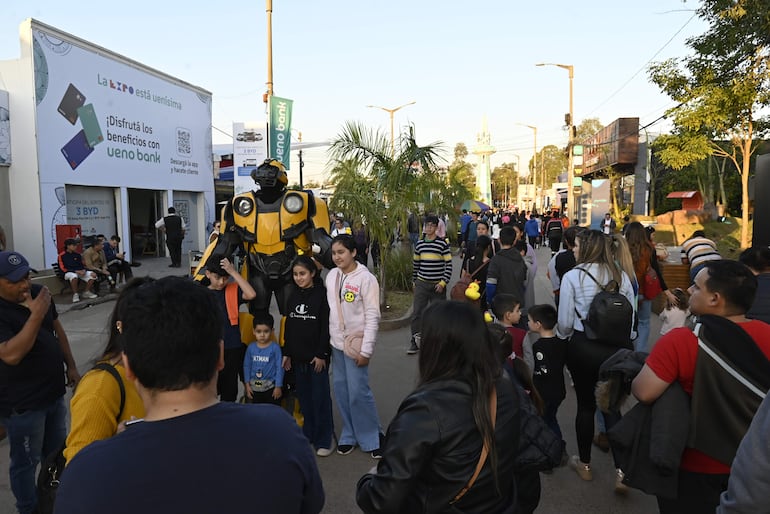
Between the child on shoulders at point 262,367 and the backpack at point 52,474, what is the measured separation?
2.04m

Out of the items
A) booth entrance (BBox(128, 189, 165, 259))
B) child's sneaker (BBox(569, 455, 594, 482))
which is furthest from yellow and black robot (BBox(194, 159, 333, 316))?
booth entrance (BBox(128, 189, 165, 259))

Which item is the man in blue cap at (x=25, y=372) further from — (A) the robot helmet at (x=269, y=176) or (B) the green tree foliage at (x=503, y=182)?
(B) the green tree foliage at (x=503, y=182)

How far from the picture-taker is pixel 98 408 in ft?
6.23

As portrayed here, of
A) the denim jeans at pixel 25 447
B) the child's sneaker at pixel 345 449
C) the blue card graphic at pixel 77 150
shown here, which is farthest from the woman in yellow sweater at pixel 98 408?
the blue card graphic at pixel 77 150

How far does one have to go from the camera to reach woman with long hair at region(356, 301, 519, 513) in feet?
5.61

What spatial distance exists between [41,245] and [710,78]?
1517 cm

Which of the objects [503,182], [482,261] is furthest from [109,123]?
[503,182]

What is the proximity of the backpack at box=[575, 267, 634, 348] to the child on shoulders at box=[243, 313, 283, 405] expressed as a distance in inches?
90.5

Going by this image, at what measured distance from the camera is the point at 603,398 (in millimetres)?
2721

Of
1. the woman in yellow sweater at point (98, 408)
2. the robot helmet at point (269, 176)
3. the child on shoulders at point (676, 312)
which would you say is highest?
the robot helmet at point (269, 176)

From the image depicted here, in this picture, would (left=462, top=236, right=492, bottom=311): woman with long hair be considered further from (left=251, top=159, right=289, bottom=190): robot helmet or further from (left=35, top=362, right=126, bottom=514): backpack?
(left=35, top=362, right=126, bottom=514): backpack

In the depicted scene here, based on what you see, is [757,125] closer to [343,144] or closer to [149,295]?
[343,144]

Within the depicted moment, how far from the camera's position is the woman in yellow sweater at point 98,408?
1.86 metres

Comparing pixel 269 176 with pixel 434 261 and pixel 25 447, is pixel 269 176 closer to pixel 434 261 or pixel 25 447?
pixel 434 261
